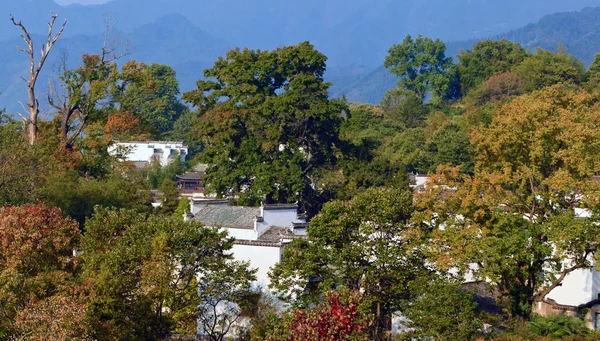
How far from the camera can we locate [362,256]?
21844 millimetres

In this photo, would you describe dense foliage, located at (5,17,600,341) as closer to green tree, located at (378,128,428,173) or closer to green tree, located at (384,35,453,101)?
green tree, located at (378,128,428,173)

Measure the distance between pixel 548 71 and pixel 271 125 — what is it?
24000mm

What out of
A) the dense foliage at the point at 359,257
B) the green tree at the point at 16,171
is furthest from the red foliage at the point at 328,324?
the green tree at the point at 16,171

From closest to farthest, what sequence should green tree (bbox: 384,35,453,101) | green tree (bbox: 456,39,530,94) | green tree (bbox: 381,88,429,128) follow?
green tree (bbox: 381,88,429,128)
green tree (bbox: 456,39,530,94)
green tree (bbox: 384,35,453,101)

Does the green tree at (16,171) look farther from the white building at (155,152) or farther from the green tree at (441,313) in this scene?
the white building at (155,152)

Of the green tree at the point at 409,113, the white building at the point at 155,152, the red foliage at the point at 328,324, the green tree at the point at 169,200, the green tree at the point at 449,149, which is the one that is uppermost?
the green tree at the point at 409,113

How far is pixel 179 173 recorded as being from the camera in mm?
59062

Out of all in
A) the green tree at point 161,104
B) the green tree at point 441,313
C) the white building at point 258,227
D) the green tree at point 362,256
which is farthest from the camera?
the green tree at point 161,104

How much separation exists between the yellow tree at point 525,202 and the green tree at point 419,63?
50931 mm

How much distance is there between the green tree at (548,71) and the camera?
5572 cm

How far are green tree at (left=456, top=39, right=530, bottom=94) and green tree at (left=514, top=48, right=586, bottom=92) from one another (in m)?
4.40

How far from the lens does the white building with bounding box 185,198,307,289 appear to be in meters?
25.4

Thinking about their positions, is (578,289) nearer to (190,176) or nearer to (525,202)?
(525,202)

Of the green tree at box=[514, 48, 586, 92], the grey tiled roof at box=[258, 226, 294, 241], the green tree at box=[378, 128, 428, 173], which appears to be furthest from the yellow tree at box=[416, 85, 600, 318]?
the green tree at box=[514, 48, 586, 92]
